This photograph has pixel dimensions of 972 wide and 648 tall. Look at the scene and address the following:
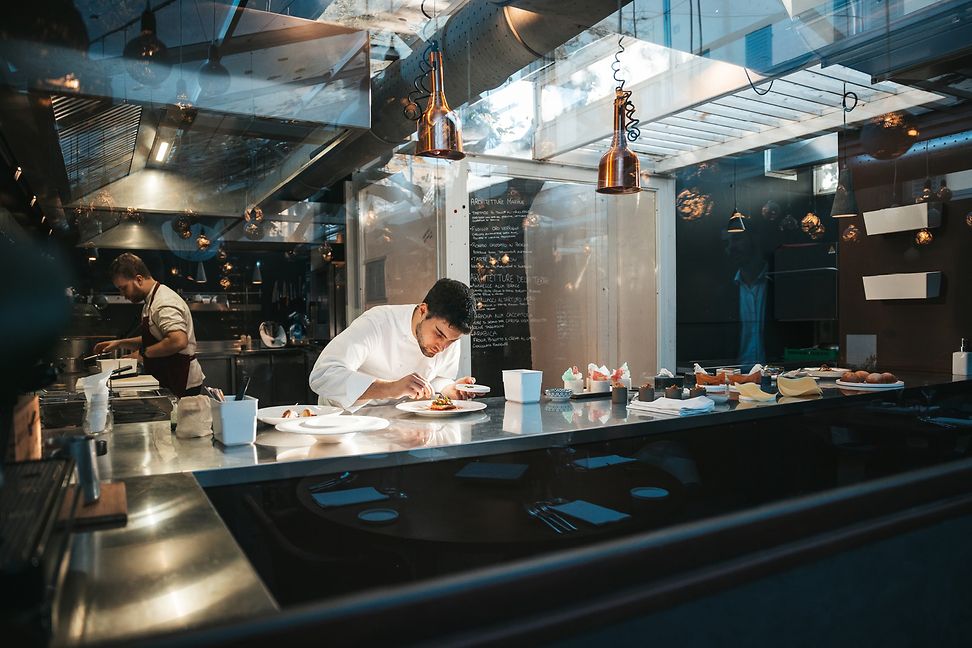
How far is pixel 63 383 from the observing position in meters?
3.10

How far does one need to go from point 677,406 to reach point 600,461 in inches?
14.7

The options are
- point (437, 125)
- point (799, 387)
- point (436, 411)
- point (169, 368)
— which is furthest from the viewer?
point (169, 368)

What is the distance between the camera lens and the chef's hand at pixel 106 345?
12.5 feet

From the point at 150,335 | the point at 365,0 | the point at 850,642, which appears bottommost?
the point at 850,642

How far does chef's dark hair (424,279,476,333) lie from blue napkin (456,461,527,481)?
962 millimetres

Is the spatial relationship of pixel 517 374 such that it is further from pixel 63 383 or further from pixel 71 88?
pixel 63 383

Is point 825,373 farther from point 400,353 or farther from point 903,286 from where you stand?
point 400,353

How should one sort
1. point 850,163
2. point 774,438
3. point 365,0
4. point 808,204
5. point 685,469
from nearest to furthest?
point 685,469 → point 774,438 → point 365,0 → point 850,163 → point 808,204

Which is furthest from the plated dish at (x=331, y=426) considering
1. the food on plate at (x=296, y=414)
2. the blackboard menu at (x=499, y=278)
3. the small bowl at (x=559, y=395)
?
the blackboard menu at (x=499, y=278)

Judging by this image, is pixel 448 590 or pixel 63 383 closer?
pixel 448 590

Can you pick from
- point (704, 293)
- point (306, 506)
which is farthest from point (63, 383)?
point (704, 293)

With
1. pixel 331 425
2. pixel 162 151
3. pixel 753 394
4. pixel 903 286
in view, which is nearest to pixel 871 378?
pixel 753 394

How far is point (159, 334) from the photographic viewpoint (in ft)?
12.9

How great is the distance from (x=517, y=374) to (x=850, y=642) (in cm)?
143
